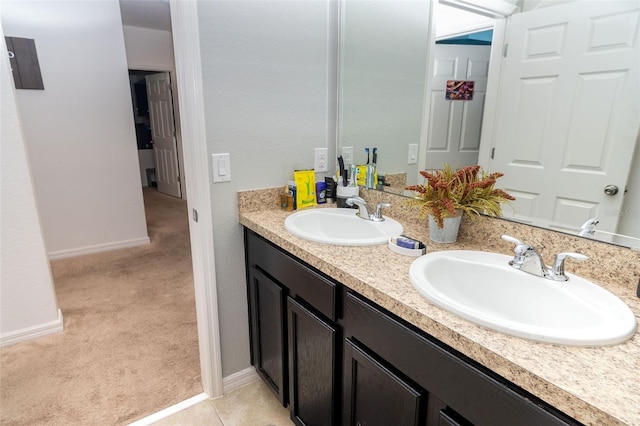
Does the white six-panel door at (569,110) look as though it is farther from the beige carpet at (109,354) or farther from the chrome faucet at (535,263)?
the beige carpet at (109,354)

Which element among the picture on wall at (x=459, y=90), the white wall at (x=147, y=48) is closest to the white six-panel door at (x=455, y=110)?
the picture on wall at (x=459, y=90)

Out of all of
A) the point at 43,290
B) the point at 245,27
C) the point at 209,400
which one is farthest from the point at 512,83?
the point at 43,290

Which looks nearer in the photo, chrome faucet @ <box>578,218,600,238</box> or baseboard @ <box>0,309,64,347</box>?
chrome faucet @ <box>578,218,600,238</box>

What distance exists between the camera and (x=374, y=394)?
1.02m

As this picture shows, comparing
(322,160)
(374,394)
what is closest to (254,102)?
(322,160)

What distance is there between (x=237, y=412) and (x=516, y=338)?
139 cm

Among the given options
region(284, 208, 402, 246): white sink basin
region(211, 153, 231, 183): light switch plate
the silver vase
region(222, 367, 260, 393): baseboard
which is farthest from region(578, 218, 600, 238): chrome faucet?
region(222, 367, 260, 393): baseboard

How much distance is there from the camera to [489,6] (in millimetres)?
1271

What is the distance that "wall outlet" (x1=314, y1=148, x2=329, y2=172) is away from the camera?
181cm

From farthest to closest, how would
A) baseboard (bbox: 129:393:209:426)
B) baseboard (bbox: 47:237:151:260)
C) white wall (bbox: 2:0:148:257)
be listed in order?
baseboard (bbox: 47:237:151:260) < white wall (bbox: 2:0:148:257) < baseboard (bbox: 129:393:209:426)

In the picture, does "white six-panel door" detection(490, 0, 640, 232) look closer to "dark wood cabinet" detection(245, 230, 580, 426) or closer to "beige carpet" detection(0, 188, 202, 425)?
"dark wood cabinet" detection(245, 230, 580, 426)

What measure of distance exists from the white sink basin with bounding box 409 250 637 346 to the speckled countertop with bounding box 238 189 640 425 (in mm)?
20

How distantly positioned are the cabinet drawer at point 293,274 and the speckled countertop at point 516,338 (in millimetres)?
47

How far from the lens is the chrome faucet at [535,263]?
3.05 ft
